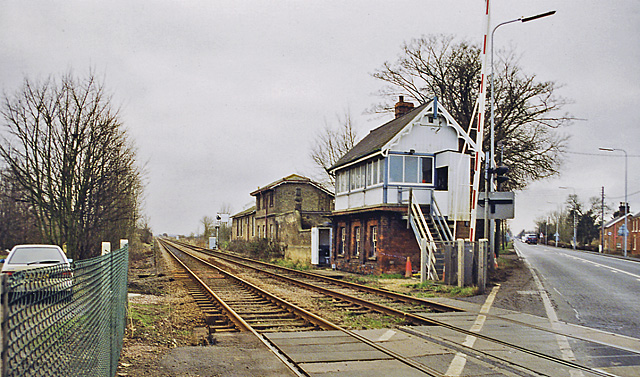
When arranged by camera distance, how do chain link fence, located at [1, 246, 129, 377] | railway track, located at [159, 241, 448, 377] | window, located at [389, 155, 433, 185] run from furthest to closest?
window, located at [389, 155, 433, 185] → railway track, located at [159, 241, 448, 377] → chain link fence, located at [1, 246, 129, 377]

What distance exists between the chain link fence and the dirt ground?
60.1 inches

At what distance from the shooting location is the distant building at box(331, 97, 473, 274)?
23.7 metres

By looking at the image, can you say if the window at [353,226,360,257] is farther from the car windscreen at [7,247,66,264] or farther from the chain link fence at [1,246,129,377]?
the chain link fence at [1,246,129,377]

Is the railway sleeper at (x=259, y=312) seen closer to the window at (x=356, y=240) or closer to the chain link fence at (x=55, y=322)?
the chain link fence at (x=55, y=322)

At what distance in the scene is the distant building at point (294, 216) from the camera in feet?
109

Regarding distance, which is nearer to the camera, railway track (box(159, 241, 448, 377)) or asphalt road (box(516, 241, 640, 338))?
railway track (box(159, 241, 448, 377))

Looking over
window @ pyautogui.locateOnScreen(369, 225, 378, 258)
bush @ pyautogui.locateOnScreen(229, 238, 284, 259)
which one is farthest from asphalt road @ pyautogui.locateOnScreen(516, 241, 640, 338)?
bush @ pyautogui.locateOnScreen(229, 238, 284, 259)

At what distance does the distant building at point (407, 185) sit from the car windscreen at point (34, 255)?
12.8 metres

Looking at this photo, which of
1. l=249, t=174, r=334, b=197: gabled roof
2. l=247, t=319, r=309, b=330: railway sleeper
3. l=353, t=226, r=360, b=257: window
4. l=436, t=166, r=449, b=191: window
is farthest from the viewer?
l=249, t=174, r=334, b=197: gabled roof

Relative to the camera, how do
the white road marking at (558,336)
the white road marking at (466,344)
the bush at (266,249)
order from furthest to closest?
the bush at (266,249) < the white road marking at (558,336) < the white road marking at (466,344)

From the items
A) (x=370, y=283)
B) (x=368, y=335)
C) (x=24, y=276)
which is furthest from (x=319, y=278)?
(x=24, y=276)

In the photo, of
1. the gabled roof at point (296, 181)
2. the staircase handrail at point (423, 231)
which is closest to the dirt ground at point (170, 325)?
the staircase handrail at point (423, 231)

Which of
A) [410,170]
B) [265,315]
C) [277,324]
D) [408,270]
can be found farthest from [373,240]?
[277,324]

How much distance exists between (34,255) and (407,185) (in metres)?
15.2
